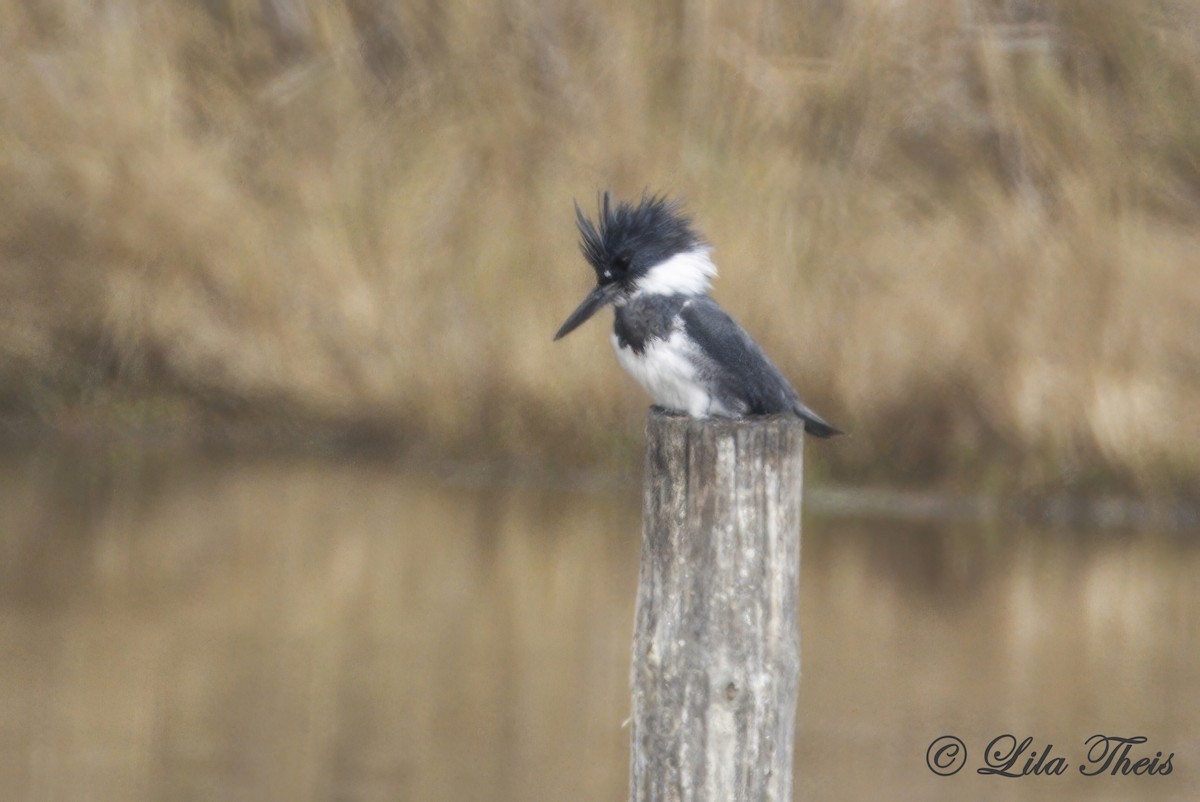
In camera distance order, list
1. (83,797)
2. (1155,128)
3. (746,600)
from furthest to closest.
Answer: (1155,128), (83,797), (746,600)

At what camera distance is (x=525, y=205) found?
10156 mm

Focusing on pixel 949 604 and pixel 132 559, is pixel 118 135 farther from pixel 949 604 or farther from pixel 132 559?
pixel 949 604

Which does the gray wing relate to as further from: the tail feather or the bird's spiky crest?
the bird's spiky crest

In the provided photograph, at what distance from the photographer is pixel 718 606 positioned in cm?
392

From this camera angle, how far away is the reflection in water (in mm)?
6730

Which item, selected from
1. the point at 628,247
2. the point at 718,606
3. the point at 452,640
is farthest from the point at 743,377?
the point at 452,640

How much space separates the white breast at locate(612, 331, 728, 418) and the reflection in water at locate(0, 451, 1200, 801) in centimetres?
198

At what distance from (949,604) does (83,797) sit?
12.7 feet

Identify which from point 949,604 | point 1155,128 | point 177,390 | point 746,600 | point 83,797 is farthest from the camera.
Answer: point 177,390

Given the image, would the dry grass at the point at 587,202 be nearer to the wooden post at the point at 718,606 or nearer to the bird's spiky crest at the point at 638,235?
the bird's spiky crest at the point at 638,235

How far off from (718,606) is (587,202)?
6292 millimetres

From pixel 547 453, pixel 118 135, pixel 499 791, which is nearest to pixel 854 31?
pixel 547 453

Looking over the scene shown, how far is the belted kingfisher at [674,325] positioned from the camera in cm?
477

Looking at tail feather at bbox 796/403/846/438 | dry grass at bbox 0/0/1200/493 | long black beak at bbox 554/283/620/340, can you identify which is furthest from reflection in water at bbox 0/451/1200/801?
tail feather at bbox 796/403/846/438
